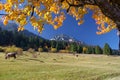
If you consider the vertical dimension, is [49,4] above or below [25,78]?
above

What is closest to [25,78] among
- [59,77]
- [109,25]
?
[59,77]

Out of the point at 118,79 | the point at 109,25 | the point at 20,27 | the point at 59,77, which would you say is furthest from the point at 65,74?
the point at 20,27

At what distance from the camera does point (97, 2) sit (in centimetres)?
1441

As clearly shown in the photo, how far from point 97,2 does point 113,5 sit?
2.96 feet

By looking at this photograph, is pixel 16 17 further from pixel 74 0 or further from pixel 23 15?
pixel 74 0

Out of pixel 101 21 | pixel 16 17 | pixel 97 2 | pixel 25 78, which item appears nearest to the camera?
pixel 97 2

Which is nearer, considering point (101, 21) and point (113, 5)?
point (113, 5)

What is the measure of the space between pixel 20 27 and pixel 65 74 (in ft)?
99.3

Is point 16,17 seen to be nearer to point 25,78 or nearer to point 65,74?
point 25,78

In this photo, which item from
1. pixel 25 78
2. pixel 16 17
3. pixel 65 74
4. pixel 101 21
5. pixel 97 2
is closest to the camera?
pixel 97 2

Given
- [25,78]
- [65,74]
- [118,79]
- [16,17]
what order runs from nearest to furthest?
[16,17] → [118,79] → [25,78] → [65,74]

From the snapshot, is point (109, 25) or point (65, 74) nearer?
point (109, 25)

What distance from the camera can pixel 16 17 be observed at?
15.7 metres

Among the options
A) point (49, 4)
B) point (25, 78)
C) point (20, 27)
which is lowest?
point (25, 78)
